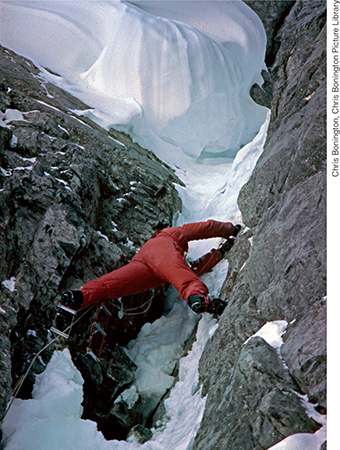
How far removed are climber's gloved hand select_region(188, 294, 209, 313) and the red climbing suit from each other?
9cm

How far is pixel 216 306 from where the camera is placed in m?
3.50

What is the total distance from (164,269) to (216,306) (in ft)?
2.29

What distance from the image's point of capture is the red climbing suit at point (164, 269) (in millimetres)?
3738

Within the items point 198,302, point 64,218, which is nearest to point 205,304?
point 198,302

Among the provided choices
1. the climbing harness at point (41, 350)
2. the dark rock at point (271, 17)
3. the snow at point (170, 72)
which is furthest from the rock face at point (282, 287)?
the dark rock at point (271, 17)

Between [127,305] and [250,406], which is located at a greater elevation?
[250,406]

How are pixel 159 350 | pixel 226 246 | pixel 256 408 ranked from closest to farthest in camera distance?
pixel 256 408, pixel 159 350, pixel 226 246

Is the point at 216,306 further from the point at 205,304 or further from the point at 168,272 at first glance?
the point at 168,272

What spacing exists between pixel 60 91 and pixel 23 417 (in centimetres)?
488

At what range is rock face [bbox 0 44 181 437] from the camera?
3.73m

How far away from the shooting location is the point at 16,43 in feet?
23.1

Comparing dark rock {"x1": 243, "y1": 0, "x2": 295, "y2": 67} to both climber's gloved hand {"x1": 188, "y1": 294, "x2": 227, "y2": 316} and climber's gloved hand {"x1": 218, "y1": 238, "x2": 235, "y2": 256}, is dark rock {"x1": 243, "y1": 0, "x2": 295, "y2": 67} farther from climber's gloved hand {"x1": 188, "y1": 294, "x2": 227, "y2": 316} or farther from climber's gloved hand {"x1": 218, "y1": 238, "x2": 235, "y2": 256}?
climber's gloved hand {"x1": 188, "y1": 294, "x2": 227, "y2": 316}

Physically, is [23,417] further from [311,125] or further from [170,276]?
[311,125]
